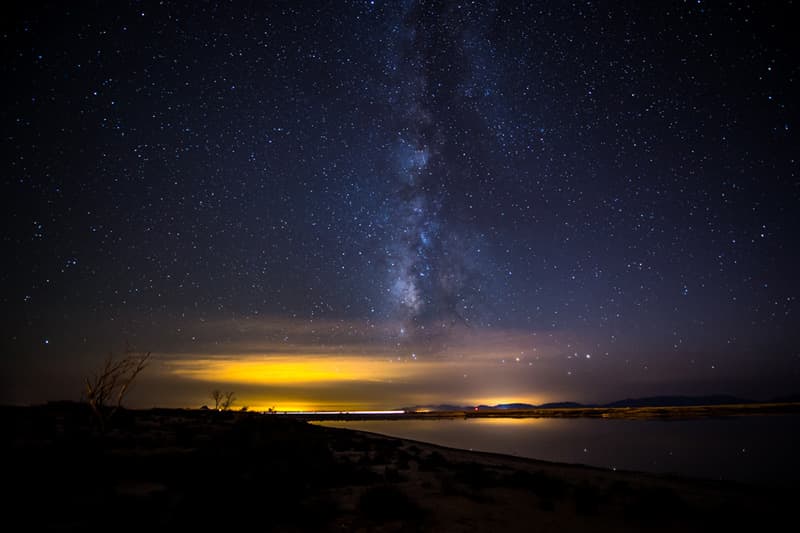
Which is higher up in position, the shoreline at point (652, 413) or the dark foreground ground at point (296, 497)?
the dark foreground ground at point (296, 497)

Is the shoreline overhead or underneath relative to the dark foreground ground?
underneath

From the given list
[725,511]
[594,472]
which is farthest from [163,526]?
[594,472]

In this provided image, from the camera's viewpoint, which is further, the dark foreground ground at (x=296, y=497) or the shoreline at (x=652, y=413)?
the shoreline at (x=652, y=413)

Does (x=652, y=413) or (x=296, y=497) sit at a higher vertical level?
(x=296, y=497)

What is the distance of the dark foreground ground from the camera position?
716cm

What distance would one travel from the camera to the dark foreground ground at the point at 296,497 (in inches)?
282

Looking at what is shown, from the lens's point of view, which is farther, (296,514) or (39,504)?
(296,514)

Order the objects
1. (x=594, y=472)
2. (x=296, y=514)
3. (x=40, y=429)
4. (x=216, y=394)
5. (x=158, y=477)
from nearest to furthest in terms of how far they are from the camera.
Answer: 1. (x=296, y=514)
2. (x=158, y=477)
3. (x=40, y=429)
4. (x=594, y=472)
5. (x=216, y=394)

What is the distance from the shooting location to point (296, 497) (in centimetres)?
962

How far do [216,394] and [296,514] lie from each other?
5050 cm

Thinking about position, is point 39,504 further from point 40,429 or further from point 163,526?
Result: point 40,429

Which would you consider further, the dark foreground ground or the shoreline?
the shoreline

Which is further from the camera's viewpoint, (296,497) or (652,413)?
(652,413)

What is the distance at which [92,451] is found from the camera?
1128 centimetres
